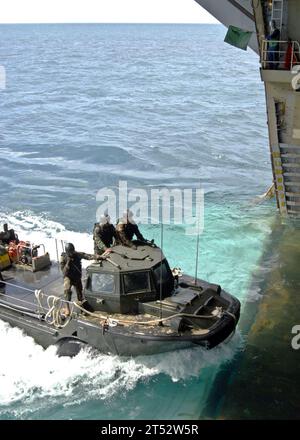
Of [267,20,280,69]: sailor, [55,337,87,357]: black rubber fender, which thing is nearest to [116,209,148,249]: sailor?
[55,337,87,357]: black rubber fender

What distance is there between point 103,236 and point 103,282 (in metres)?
1.53

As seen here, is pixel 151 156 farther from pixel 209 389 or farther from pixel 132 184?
pixel 209 389

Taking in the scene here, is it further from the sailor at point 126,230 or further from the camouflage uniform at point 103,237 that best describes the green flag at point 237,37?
the camouflage uniform at point 103,237

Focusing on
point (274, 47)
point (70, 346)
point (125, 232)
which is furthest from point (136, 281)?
point (274, 47)

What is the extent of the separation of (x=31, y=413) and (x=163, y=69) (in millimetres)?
56376

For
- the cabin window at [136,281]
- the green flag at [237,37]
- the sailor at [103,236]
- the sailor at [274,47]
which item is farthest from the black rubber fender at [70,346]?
the green flag at [237,37]

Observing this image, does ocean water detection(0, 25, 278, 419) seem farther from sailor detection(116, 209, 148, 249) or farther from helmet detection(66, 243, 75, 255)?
sailor detection(116, 209, 148, 249)

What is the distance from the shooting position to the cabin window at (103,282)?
1065 cm

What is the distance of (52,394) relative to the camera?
10.5 metres

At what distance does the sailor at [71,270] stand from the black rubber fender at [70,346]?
55cm

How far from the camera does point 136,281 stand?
34.8ft

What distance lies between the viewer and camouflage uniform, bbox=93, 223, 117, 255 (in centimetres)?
1191

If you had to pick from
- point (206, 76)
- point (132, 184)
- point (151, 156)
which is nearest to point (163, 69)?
point (206, 76)

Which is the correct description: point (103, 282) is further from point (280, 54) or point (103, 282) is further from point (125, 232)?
point (280, 54)
